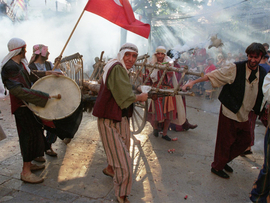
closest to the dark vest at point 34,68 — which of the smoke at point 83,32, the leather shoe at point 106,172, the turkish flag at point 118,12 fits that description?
the turkish flag at point 118,12

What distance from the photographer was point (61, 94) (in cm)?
283

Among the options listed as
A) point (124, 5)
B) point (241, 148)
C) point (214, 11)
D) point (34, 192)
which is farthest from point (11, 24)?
point (241, 148)

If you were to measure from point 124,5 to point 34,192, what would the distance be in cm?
287

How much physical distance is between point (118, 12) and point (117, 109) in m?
1.81

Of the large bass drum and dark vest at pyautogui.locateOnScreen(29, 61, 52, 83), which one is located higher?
dark vest at pyautogui.locateOnScreen(29, 61, 52, 83)

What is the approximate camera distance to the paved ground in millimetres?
2659

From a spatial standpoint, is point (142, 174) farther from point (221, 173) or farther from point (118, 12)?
point (118, 12)

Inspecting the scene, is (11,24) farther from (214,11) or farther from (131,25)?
(131,25)

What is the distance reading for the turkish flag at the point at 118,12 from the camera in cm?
332

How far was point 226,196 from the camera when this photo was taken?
9.03 ft

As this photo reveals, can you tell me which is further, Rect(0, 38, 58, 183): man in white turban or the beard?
the beard

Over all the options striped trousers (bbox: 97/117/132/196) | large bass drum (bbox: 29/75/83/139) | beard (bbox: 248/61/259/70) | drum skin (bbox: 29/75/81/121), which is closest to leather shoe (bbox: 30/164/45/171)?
large bass drum (bbox: 29/75/83/139)

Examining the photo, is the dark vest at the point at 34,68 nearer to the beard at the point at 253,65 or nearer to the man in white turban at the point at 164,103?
the man in white turban at the point at 164,103

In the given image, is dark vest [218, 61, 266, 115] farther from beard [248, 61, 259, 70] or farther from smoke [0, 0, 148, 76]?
smoke [0, 0, 148, 76]
